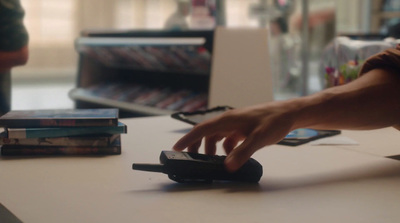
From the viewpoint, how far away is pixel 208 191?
749 mm

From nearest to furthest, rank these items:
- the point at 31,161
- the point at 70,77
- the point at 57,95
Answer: the point at 31,161 < the point at 57,95 < the point at 70,77

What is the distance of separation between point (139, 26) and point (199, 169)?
19.6 feet

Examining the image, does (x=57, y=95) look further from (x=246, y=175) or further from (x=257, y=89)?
(x=246, y=175)

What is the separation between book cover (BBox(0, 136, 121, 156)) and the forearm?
0.40 meters

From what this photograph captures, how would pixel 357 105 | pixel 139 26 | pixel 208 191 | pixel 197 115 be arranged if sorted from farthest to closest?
1. pixel 139 26
2. pixel 197 115
3. pixel 357 105
4. pixel 208 191

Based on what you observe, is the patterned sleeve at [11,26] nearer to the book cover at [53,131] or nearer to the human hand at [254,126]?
the book cover at [53,131]

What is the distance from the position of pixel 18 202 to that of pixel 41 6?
5661 millimetres

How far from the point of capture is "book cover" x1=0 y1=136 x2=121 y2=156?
1.00 meters

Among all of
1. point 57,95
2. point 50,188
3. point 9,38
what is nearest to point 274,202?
point 50,188

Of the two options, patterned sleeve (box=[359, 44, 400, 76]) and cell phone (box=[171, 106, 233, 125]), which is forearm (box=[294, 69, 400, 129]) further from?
cell phone (box=[171, 106, 233, 125])

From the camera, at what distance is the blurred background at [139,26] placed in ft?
17.8

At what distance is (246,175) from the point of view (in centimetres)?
78

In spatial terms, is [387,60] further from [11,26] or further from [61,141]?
[11,26]

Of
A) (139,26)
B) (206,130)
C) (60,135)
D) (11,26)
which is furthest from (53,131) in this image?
(139,26)
